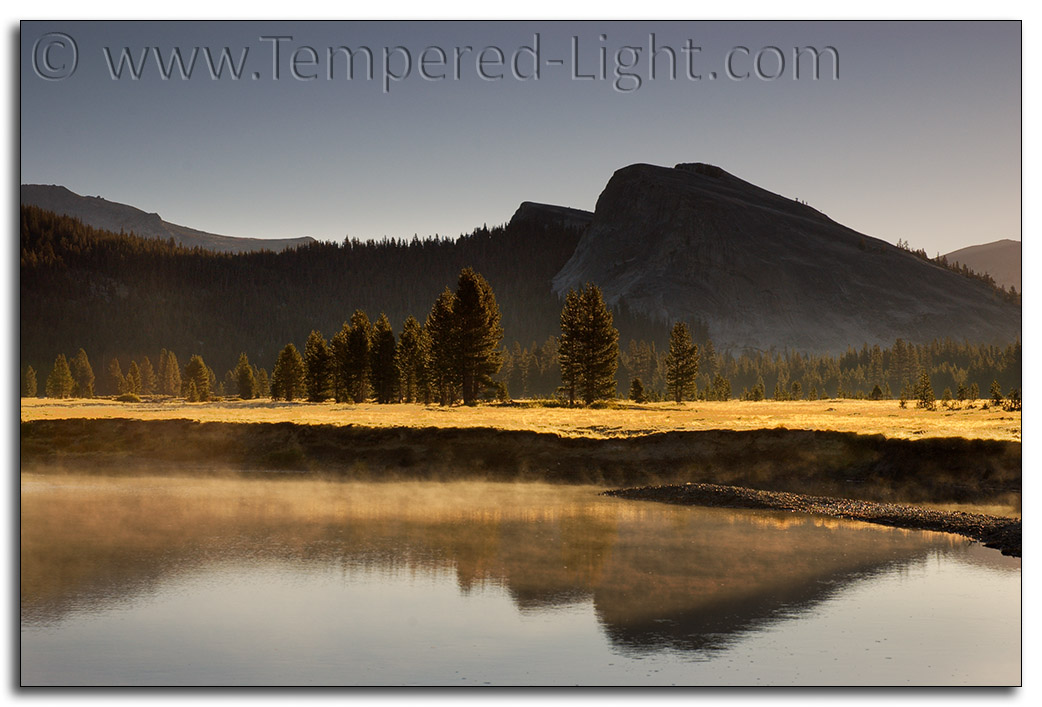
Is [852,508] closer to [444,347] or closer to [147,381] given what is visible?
[444,347]

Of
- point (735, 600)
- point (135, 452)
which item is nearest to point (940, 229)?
point (735, 600)

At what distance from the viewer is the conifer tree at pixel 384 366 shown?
90688mm

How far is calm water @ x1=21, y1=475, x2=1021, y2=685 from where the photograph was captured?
15805mm

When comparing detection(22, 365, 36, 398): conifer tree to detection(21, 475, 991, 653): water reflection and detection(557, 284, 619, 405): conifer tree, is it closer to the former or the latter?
detection(21, 475, 991, 653): water reflection

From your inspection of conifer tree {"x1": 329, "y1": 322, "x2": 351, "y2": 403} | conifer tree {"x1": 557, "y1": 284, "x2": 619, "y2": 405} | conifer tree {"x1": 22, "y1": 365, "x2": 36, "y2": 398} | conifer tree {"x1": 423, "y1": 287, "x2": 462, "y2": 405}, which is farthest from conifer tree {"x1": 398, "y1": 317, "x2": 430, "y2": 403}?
conifer tree {"x1": 22, "y1": 365, "x2": 36, "y2": 398}

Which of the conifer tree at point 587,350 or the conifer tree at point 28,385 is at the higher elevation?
the conifer tree at point 587,350

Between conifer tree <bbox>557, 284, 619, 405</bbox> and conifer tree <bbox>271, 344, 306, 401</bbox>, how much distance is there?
36106 millimetres

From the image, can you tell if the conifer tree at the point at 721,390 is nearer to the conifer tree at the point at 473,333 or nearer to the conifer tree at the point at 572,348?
the conifer tree at the point at 572,348

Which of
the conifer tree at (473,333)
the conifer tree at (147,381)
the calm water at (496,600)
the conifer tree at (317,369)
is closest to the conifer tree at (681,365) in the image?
the conifer tree at (473,333)

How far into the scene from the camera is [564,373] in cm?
7731

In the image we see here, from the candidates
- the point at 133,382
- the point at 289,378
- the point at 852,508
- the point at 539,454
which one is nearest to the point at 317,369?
the point at 289,378

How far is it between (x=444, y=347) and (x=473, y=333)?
3.21 meters

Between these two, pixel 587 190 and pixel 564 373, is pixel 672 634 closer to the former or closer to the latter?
pixel 587 190

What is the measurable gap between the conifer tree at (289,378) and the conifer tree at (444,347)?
893 inches
